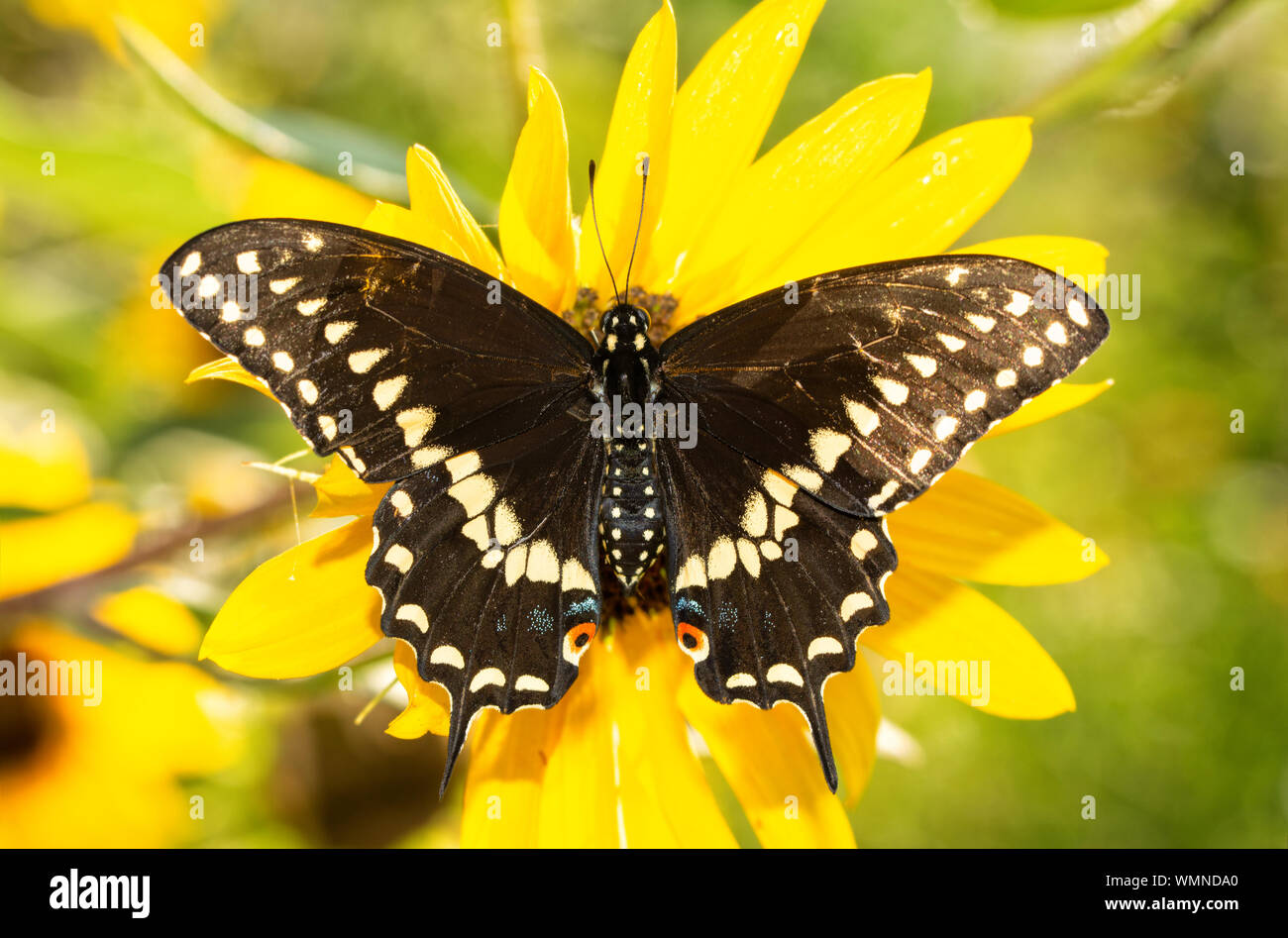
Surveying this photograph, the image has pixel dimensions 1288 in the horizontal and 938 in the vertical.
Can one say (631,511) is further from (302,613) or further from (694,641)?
(302,613)

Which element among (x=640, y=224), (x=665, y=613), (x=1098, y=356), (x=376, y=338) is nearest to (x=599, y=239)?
(x=640, y=224)

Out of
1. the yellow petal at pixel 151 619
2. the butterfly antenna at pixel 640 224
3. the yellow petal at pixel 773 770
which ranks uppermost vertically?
the butterfly antenna at pixel 640 224

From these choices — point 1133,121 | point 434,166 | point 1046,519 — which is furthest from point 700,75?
point 1133,121

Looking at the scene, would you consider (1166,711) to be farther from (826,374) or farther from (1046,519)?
(826,374)

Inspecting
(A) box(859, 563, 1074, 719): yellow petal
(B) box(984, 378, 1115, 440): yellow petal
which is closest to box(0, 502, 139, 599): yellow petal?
(A) box(859, 563, 1074, 719): yellow petal

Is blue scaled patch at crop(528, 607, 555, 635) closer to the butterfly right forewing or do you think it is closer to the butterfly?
the butterfly

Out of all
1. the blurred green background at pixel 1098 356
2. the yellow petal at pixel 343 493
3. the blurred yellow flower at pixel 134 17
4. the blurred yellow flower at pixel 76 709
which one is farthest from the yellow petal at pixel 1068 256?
the blurred yellow flower at pixel 134 17

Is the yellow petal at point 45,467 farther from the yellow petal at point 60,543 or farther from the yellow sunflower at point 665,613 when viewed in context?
the yellow sunflower at point 665,613
